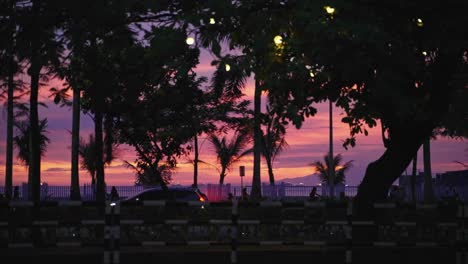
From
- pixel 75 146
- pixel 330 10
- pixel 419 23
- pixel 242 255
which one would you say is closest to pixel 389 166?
pixel 419 23

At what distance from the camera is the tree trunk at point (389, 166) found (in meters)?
20.4

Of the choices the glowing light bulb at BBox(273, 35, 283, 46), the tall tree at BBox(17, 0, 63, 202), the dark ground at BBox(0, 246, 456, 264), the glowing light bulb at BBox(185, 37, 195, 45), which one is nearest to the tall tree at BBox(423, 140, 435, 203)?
the dark ground at BBox(0, 246, 456, 264)

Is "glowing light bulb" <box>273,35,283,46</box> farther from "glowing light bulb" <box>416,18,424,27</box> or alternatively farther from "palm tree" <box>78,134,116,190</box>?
"palm tree" <box>78,134,116,190</box>

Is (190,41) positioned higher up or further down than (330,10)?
further down

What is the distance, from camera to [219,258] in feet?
53.2

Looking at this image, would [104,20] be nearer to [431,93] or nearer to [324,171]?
[431,93]

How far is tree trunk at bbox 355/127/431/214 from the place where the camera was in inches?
803

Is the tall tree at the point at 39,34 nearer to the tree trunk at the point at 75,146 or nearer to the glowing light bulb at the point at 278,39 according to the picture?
the glowing light bulb at the point at 278,39

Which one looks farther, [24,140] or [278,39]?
[24,140]

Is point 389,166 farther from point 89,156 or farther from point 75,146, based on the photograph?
point 89,156

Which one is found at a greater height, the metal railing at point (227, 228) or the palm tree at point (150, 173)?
the palm tree at point (150, 173)

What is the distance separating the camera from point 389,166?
20.8m

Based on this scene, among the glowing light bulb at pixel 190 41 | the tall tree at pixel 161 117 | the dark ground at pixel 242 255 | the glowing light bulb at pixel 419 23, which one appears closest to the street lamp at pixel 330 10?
the glowing light bulb at pixel 190 41

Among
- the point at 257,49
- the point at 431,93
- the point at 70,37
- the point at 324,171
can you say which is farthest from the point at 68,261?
the point at 324,171
